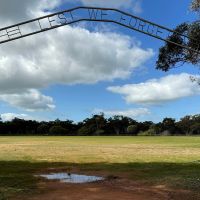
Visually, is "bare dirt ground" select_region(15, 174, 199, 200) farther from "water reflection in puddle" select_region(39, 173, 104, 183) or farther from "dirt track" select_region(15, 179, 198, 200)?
"water reflection in puddle" select_region(39, 173, 104, 183)

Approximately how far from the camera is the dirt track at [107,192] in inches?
744

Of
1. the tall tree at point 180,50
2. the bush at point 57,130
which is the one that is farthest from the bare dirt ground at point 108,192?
the bush at point 57,130

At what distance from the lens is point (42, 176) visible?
94.1 feet

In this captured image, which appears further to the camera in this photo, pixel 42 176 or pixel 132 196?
pixel 42 176

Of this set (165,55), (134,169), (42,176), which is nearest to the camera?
(42,176)

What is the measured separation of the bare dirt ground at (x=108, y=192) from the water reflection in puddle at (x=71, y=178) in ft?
5.97

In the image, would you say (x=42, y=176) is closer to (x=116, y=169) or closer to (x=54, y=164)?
(x=116, y=169)

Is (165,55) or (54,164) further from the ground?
(165,55)

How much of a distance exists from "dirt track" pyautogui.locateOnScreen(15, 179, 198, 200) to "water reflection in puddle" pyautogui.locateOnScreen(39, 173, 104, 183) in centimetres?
206

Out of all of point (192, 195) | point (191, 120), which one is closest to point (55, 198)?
point (192, 195)

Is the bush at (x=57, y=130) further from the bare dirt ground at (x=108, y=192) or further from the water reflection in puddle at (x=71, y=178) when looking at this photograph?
the bare dirt ground at (x=108, y=192)

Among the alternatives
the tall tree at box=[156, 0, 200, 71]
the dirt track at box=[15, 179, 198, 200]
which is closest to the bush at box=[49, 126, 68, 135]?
the tall tree at box=[156, 0, 200, 71]

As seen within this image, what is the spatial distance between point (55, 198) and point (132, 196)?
2814 millimetres

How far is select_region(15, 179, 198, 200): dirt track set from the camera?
62.0ft
